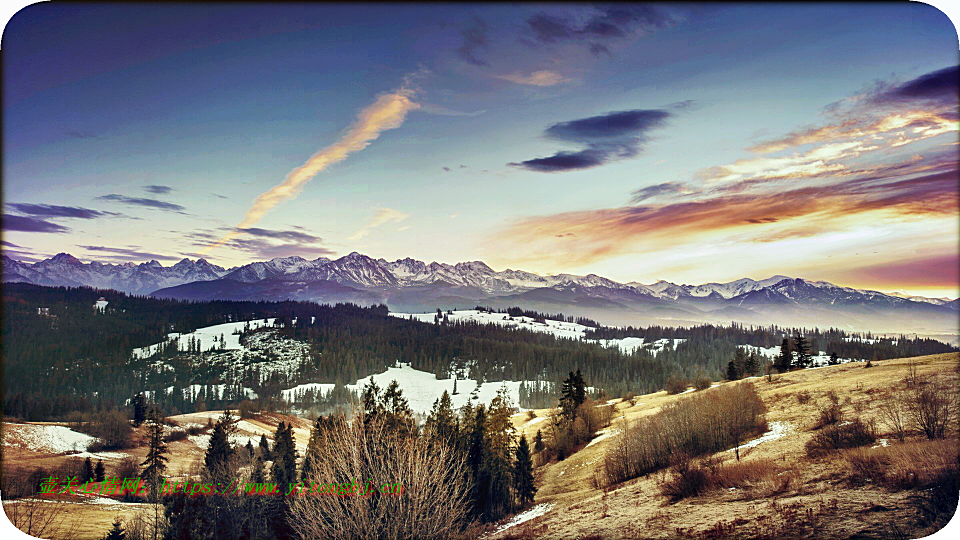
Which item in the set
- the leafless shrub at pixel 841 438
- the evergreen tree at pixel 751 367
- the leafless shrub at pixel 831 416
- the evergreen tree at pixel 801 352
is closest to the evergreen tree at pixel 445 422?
the leafless shrub at pixel 841 438

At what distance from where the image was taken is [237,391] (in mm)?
134625

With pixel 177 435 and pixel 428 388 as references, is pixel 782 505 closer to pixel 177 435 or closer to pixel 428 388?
pixel 177 435

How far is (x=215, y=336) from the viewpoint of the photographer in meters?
176

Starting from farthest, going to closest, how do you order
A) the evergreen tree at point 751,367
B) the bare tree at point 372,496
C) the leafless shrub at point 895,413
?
the evergreen tree at point 751,367 < the leafless shrub at point 895,413 < the bare tree at point 372,496

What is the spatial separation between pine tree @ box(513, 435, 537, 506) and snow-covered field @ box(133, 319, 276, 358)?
158432 millimetres

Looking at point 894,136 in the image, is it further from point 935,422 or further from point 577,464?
point 577,464

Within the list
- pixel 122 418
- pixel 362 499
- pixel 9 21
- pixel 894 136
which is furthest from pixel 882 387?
pixel 122 418

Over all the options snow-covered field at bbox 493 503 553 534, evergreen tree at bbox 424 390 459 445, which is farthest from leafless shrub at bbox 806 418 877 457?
evergreen tree at bbox 424 390 459 445

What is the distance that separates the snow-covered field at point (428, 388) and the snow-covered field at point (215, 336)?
176 feet

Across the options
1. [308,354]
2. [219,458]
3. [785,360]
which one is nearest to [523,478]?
[219,458]

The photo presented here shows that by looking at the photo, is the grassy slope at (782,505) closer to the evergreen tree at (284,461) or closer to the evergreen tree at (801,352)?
the evergreen tree at (284,461)

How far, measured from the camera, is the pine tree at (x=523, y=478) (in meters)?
29.6

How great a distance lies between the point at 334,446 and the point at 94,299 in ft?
527

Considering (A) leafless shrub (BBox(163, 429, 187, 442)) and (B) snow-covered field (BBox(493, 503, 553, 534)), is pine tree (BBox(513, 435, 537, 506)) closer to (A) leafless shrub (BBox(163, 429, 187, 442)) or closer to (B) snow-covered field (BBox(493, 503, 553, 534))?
(B) snow-covered field (BBox(493, 503, 553, 534))
